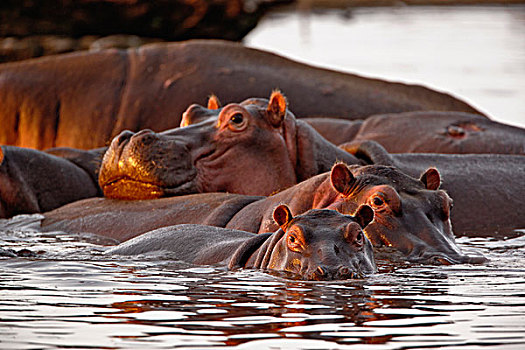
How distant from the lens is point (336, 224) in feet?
19.3

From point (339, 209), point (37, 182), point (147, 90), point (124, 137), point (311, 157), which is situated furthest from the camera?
point (147, 90)

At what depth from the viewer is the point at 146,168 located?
8.52m

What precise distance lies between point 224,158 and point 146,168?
1.97ft

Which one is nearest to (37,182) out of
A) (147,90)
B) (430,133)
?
(147,90)

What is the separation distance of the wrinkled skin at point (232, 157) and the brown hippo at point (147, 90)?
3.13 m

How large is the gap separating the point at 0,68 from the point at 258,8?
5103mm

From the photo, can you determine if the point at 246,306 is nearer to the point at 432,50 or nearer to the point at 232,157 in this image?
the point at 232,157

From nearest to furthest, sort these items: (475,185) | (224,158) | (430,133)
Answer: (224,158), (475,185), (430,133)

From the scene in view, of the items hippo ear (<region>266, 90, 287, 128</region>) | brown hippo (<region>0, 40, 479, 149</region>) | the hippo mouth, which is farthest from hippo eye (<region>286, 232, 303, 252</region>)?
brown hippo (<region>0, 40, 479, 149</region>)

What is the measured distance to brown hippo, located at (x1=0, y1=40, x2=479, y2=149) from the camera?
39.7ft

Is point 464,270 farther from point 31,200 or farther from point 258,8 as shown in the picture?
point 258,8

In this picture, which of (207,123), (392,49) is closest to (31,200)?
→ (207,123)

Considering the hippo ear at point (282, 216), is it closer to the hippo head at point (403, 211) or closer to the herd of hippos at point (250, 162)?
the herd of hippos at point (250, 162)

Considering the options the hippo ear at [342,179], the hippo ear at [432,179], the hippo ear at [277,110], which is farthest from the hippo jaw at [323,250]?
the hippo ear at [277,110]
